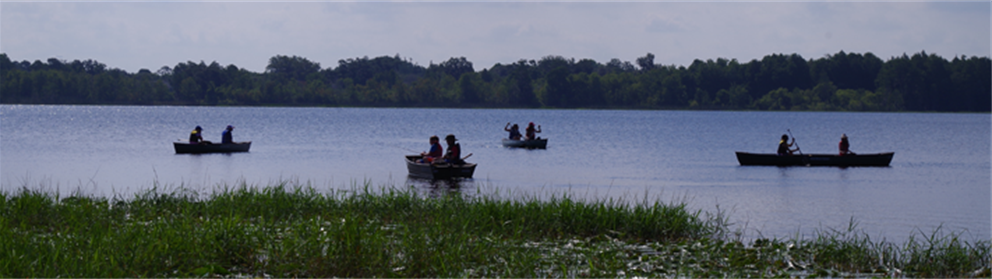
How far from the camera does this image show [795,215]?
56.7 ft

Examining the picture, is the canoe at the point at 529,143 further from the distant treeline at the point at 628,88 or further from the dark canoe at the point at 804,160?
the distant treeline at the point at 628,88

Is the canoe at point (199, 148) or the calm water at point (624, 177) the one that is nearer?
the calm water at point (624, 177)

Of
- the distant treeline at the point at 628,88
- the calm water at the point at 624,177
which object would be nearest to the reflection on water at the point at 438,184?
the calm water at the point at 624,177

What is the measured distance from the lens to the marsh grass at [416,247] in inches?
327

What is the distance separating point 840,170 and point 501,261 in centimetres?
2344

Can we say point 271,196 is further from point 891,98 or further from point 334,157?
point 891,98

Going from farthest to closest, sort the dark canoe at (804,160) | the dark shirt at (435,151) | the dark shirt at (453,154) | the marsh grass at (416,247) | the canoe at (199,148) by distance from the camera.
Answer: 1. the canoe at (199,148)
2. the dark canoe at (804,160)
3. the dark shirt at (435,151)
4. the dark shirt at (453,154)
5. the marsh grass at (416,247)

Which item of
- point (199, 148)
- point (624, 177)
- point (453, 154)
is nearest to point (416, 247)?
point (453, 154)

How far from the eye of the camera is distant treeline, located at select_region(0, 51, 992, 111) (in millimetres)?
164750

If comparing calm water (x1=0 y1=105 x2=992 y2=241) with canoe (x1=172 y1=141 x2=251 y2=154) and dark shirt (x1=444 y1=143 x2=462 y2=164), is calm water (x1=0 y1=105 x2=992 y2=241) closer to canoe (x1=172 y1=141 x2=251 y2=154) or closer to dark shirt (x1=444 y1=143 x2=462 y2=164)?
canoe (x1=172 y1=141 x2=251 y2=154)

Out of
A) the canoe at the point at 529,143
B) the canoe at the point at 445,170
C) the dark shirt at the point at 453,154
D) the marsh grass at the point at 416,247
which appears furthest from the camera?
the canoe at the point at 529,143

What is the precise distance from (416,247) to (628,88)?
170958 millimetres

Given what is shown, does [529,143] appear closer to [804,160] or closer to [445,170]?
[804,160]

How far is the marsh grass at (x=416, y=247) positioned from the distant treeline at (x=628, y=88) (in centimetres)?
15835
